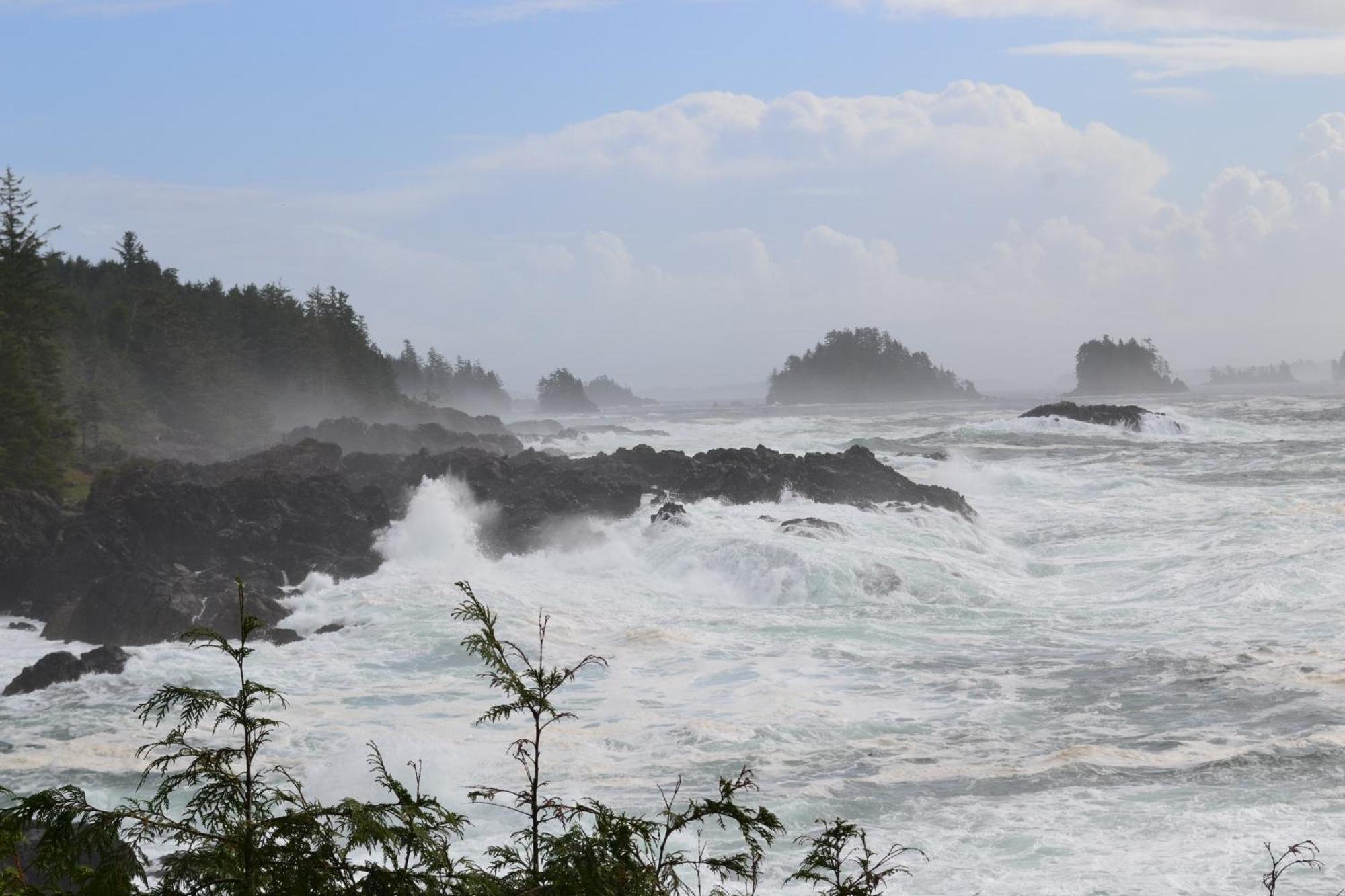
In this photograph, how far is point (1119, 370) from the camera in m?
151

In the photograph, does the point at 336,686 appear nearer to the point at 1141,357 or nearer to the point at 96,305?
the point at 96,305

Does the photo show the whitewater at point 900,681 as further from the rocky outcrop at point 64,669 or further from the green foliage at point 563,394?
the green foliage at point 563,394

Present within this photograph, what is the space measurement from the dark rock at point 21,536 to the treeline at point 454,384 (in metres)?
104

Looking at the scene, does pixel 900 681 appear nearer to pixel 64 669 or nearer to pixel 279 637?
pixel 279 637

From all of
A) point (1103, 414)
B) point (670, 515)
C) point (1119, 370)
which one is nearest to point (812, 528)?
point (670, 515)

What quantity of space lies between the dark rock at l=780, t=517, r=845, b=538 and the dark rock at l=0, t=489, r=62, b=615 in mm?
17471

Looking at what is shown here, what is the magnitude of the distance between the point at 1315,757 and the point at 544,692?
471 inches

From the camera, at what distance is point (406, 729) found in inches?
623

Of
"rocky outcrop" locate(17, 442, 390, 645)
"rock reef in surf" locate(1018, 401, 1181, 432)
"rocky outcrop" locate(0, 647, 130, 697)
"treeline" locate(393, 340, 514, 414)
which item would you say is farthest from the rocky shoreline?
"treeline" locate(393, 340, 514, 414)

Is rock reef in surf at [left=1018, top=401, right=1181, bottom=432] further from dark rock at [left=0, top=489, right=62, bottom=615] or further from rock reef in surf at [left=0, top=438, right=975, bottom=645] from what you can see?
dark rock at [left=0, top=489, right=62, bottom=615]

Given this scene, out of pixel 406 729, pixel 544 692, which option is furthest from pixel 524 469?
pixel 544 692

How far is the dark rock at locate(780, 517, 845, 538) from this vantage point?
91.2ft

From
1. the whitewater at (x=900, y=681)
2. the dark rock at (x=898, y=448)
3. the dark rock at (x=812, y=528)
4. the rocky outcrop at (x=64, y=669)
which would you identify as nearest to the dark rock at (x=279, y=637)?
the whitewater at (x=900, y=681)

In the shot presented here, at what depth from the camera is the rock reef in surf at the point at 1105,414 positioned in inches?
2340
